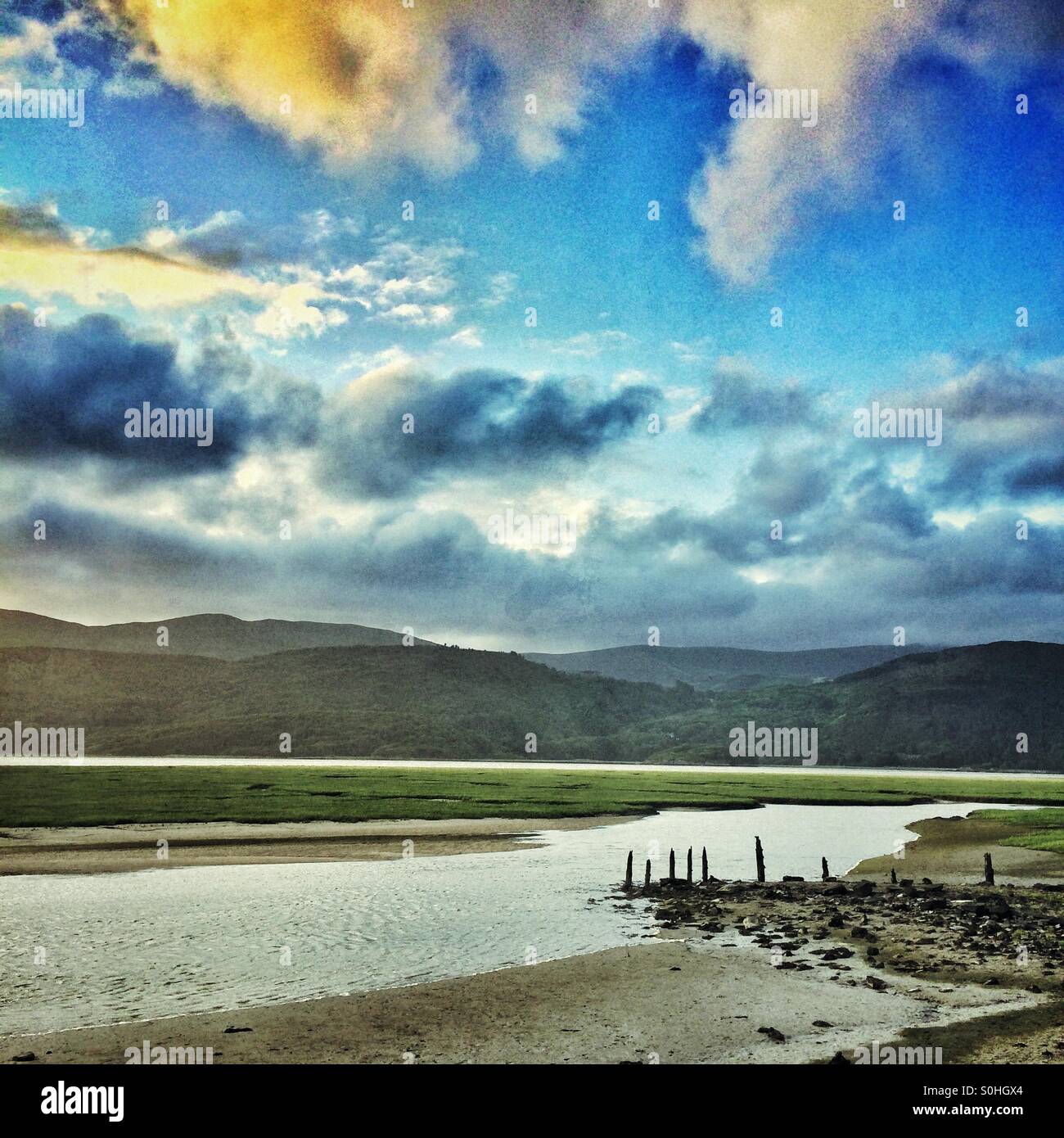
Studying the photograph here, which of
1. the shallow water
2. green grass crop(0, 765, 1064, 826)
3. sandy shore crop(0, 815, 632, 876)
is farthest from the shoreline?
green grass crop(0, 765, 1064, 826)

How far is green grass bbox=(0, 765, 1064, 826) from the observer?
82750 millimetres

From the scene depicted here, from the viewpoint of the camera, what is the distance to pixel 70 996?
24.5 m

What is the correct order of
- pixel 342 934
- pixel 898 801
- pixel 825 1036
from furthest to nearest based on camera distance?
pixel 898 801 < pixel 342 934 < pixel 825 1036

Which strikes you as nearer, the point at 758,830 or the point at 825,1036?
the point at 825,1036

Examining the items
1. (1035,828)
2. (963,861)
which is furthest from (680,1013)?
(1035,828)

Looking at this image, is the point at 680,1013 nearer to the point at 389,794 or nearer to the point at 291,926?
the point at 291,926

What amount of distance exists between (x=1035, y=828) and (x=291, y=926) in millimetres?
70574

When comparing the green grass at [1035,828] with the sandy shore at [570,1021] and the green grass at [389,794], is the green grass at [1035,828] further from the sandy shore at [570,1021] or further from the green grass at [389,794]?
the sandy shore at [570,1021]

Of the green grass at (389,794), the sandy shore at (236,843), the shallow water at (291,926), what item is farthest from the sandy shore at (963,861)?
the green grass at (389,794)

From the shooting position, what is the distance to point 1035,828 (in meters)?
79.7

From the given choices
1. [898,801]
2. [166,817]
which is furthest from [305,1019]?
[898,801]
